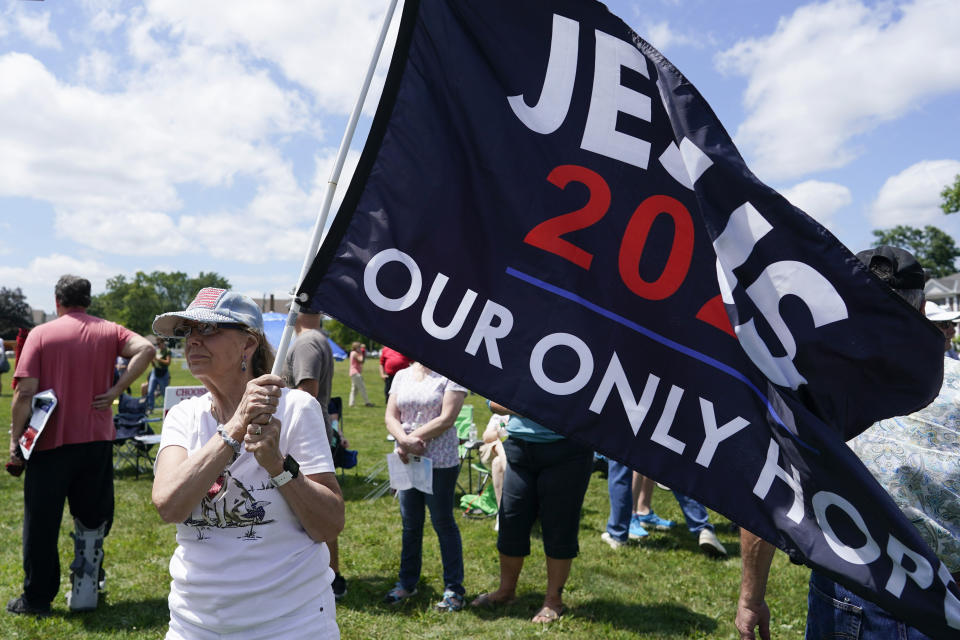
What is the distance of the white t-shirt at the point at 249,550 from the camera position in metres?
2.34


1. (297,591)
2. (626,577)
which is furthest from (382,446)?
(297,591)

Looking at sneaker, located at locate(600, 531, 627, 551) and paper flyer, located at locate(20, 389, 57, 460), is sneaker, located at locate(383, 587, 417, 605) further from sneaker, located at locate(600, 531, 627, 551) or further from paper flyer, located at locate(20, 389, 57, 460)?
paper flyer, located at locate(20, 389, 57, 460)

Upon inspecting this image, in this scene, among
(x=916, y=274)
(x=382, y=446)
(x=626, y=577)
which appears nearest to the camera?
(x=916, y=274)

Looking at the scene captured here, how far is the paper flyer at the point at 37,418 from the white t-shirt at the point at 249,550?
3.11 metres

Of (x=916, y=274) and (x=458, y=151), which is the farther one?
(x=916, y=274)

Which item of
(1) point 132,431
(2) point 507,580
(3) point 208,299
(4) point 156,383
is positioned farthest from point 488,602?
(4) point 156,383

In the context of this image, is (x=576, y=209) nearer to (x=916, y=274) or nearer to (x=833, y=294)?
(x=833, y=294)

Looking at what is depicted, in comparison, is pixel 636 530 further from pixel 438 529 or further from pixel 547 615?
pixel 438 529

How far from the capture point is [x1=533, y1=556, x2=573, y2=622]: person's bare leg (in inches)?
205

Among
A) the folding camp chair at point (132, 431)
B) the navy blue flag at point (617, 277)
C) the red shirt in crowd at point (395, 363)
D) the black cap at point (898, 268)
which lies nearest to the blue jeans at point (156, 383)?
the folding camp chair at point (132, 431)

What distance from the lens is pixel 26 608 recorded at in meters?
5.20

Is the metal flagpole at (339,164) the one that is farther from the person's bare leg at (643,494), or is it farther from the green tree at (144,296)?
the green tree at (144,296)

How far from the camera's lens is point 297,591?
241cm

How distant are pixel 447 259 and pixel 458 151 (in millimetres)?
380
